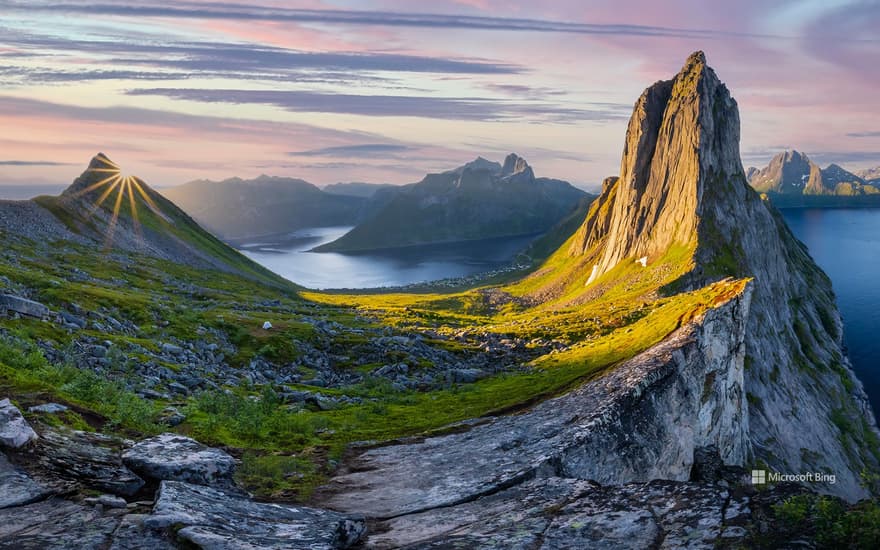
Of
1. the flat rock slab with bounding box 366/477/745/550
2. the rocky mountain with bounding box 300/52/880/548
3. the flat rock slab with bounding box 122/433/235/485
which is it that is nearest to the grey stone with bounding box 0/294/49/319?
the rocky mountain with bounding box 300/52/880/548

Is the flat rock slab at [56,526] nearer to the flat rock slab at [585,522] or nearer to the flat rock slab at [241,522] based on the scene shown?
the flat rock slab at [241,522]

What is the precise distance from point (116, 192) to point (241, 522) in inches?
7169

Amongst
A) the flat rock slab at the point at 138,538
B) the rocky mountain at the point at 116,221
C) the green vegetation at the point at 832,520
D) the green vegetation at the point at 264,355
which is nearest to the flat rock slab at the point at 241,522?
the flat rock slab at the point at 138,538

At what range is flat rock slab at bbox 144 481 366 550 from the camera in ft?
43.4

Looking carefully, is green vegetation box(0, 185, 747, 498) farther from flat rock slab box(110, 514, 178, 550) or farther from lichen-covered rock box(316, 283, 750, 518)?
flat rock slab box(110, 514, 178, 550)

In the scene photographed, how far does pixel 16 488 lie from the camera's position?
14477 mm

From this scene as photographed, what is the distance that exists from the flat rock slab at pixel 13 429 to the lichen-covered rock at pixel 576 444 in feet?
29.7

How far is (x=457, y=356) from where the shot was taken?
7025cm

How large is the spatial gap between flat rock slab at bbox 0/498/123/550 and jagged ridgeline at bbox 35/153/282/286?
129 metres

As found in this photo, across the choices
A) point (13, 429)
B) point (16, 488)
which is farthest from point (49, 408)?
point (16, 488)

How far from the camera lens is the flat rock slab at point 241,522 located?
13.2 m

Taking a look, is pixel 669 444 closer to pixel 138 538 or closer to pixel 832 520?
pixel 832 520

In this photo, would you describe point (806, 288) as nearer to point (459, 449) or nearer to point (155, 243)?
point (459, 449)

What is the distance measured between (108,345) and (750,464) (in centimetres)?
6109
